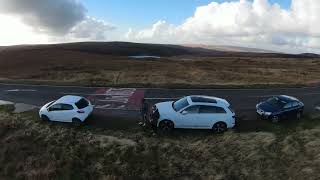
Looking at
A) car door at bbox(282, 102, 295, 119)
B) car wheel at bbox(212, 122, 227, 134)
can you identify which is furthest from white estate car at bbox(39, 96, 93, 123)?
car door at bbox(282, 102, 295, 119)

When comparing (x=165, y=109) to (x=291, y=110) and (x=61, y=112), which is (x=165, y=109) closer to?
(x=61, y=112)

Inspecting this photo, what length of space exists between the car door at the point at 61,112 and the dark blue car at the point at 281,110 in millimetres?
12406

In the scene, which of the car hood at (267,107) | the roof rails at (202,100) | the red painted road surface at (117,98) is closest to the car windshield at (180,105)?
the roof rails at (202,100)

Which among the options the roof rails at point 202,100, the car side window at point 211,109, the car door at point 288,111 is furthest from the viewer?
the car door at point 288,111

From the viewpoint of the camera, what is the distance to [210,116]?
25.1 meters

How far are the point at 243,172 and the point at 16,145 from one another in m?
13.4

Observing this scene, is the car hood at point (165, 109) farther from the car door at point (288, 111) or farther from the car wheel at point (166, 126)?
the car door at point (288, 111)

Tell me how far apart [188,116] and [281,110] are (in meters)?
6.56

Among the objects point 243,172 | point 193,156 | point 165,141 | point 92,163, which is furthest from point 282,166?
point 92,163

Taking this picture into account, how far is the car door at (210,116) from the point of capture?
25.1 meters

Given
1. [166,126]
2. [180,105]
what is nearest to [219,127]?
[180,105]

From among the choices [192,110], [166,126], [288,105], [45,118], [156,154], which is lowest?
[156,154]

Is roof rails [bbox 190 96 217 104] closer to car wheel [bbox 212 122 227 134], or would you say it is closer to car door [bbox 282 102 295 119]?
car wheel [bbox 212 122 227 134]

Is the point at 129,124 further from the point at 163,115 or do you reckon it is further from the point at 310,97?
the point at 310,97
